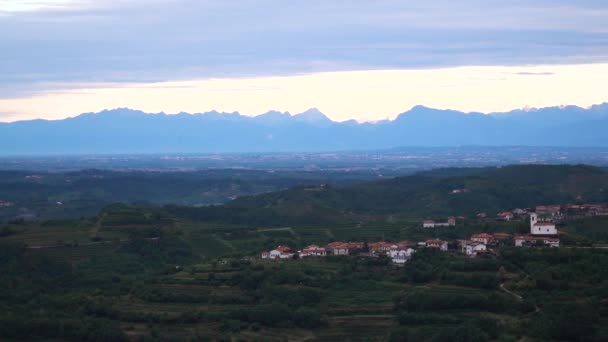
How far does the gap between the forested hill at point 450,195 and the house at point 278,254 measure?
25054mm

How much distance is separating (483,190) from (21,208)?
144 ft

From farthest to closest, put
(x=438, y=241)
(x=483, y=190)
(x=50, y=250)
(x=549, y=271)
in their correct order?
(x=483, y=190) < (x=50, y=250) < (x=438, y=241) < (x=549, y=271)

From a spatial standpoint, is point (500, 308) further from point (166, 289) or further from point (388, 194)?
point (388, 194)

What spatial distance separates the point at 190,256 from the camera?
60625mm

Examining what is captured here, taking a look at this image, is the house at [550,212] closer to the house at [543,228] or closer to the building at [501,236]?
the building at [501,236]

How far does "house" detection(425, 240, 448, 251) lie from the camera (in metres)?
52.8

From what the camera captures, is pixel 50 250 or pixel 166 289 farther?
pixel 50 250

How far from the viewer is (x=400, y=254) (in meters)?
51.2

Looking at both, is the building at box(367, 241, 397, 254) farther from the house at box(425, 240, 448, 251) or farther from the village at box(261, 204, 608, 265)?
the house at box(425, 240, 448, 251)

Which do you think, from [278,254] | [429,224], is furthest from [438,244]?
[429,224]

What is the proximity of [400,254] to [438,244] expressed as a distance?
3244mm

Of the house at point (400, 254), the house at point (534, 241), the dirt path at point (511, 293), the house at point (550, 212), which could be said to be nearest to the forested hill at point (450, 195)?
the house at point (550, 212)

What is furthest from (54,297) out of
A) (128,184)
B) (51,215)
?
(128,184)

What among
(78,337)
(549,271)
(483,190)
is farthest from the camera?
(483,190)
